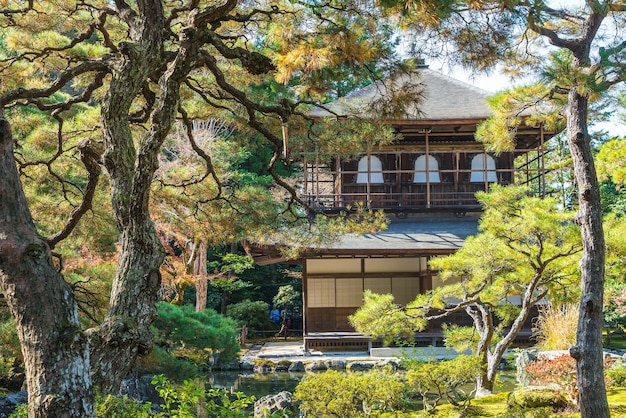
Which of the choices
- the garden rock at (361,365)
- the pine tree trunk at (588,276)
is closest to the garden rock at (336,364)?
the garden rock at (361,365)

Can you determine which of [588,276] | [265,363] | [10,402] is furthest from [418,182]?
[10,402]

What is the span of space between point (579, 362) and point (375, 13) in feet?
10.4

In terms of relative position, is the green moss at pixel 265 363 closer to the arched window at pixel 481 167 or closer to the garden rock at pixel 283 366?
the garden rock at pixel 283 366

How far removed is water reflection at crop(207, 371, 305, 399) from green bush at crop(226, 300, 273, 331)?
5370 mm

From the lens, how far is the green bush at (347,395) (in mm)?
6113

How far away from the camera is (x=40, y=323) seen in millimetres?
2518

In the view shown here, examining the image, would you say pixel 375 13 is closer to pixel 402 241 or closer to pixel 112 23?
pixel 112 23

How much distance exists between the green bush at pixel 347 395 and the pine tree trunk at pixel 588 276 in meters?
1.93

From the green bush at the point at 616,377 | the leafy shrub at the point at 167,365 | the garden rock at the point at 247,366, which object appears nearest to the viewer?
the leafy shrub at the point at 167,365

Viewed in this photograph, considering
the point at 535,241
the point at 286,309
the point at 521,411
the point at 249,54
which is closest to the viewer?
the point at 249,54

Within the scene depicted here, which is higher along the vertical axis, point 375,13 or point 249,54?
point 375,13

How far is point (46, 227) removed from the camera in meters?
6.57

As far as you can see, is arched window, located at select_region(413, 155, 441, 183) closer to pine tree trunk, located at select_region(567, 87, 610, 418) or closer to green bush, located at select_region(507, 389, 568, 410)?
green bush, located at select_region(507, 389, 568, 410)

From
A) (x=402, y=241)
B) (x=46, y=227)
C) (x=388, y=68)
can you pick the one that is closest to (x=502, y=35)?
(x=388, y=68)
